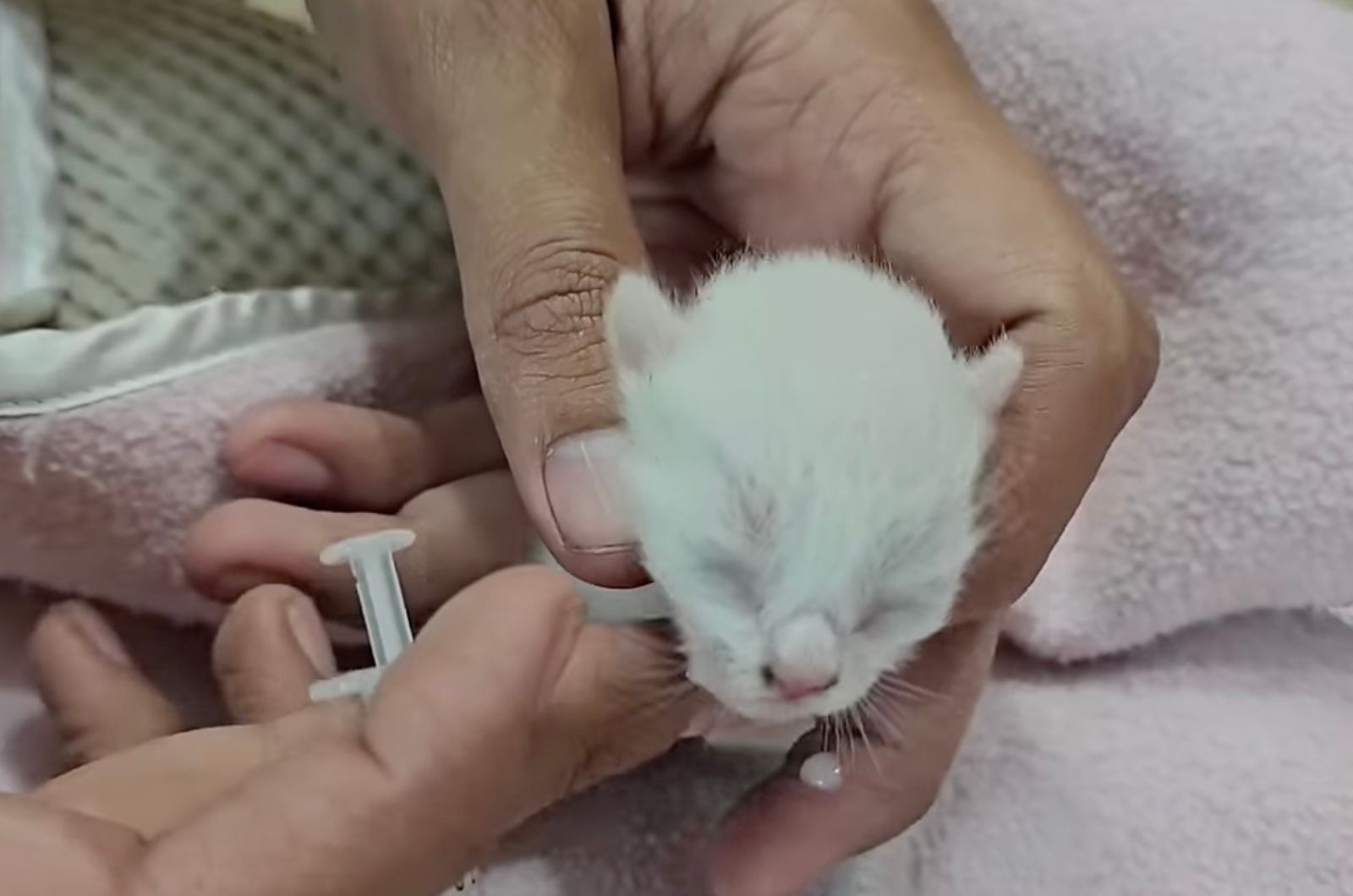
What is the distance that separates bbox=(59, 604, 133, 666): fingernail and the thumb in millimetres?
289

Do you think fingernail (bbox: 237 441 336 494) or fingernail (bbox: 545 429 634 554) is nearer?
fingernail (bbox: 545 429 634 554)

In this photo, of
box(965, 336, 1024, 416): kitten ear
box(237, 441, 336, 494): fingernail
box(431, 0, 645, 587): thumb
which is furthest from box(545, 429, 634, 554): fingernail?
box(237, 441, 336, 494): fingernail

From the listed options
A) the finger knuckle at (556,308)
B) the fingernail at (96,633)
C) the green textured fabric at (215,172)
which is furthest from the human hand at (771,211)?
the fingernail at (96,633)

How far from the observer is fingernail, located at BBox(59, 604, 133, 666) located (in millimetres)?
882

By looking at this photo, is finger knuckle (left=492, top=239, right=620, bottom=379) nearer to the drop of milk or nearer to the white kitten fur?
the white kitten fur

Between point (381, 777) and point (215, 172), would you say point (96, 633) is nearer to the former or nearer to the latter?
point (215, 172)

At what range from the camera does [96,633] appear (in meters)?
0.90

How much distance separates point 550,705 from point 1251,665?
1.75ft

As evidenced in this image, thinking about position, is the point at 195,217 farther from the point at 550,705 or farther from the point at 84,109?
the point at 550,705

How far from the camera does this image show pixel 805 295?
606 millimetres

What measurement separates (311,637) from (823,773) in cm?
26

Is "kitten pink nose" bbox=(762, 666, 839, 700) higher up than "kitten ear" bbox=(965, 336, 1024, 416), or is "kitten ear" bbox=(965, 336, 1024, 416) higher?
"kitten ear" bbox=(965, 336, 1024, 416)

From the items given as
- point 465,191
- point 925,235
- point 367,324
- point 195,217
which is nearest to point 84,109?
point 195,217

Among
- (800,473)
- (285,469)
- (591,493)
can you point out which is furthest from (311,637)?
(800,473)
